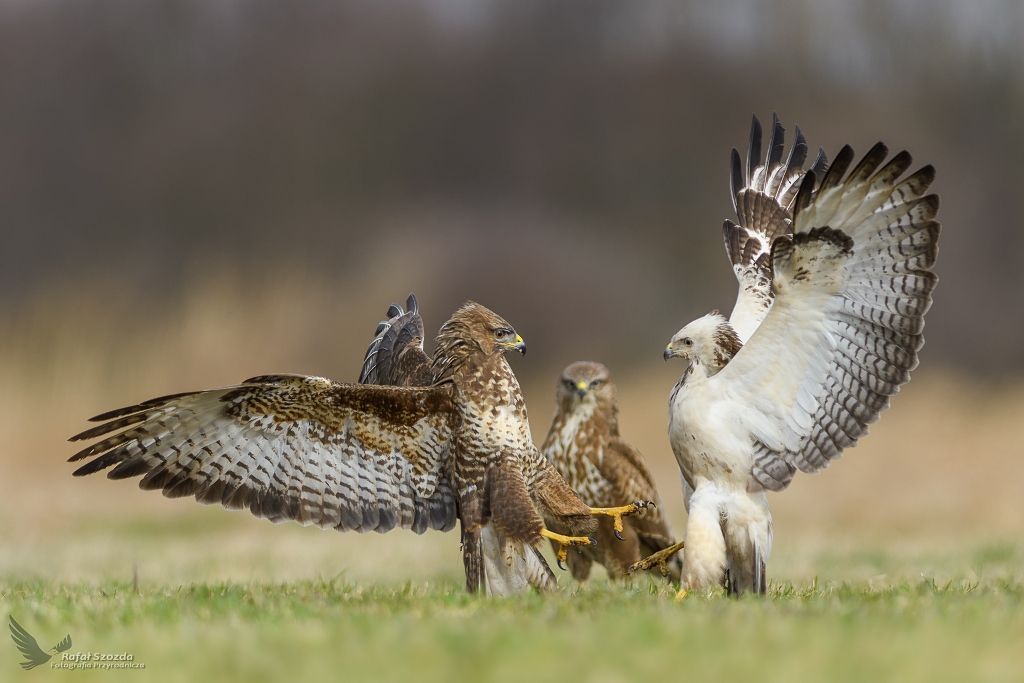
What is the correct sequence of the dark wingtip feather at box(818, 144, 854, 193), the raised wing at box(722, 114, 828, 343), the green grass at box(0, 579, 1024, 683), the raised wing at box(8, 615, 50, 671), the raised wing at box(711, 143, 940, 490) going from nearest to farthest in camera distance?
the green grass at box(0, 579, 1024, 683), the raised wing at box(8, 615, 50, 671), the dark wingtip feather at box(818, 144, 854, 193), the raised wing at box(711, 143, 940, 490), the raised wing at box(722, 114, 828, 343)

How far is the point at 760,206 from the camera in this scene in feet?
19.4

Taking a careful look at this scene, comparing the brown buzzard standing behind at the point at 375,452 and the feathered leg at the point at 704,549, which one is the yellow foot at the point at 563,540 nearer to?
the brown buzzard standing behind at the point at 375,452

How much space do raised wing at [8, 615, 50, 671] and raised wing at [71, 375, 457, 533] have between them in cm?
109

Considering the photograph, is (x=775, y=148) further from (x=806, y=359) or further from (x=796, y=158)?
(x=806, y=359)

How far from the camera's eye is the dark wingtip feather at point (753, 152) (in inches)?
234

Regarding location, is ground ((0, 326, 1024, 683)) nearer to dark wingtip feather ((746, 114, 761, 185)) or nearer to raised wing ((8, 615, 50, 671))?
raised wing ((8, 615, 50, 671))

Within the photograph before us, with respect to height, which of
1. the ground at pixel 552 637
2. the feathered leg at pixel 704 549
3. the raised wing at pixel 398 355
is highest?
the raised wing at pixel 398 355

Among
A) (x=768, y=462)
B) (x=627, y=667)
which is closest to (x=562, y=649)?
(x=627, y=667)

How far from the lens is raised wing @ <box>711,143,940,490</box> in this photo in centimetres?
406

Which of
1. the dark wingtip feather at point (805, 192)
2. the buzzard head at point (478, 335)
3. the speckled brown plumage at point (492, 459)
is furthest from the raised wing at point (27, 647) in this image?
the dark wingtip feather at point (805, 192)

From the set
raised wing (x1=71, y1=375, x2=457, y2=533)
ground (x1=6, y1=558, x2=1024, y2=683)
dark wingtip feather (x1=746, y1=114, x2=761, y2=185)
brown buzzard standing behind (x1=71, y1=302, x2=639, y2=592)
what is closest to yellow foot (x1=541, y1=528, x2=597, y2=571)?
brown buzzard standing behind (x1=71, y1=302, x2=639, y2=592)

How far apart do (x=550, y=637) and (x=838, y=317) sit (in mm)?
2299

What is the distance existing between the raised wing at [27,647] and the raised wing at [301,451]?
1.09 meters

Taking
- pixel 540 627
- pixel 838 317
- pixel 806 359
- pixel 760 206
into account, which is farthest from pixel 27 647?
pixel 760 206
